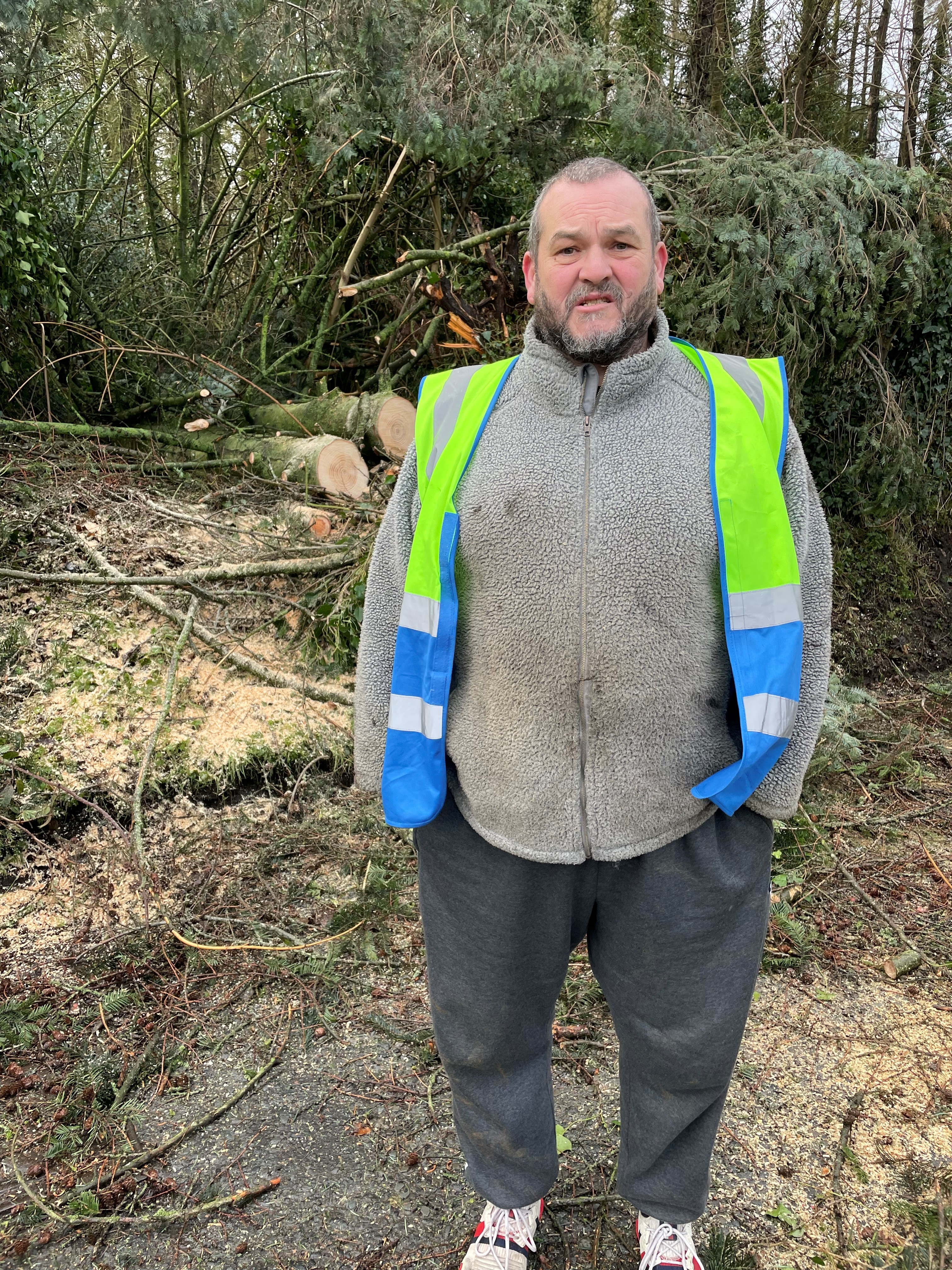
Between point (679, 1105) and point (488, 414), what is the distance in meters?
1.35

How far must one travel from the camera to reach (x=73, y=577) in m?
4.31

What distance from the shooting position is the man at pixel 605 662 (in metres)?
1.59

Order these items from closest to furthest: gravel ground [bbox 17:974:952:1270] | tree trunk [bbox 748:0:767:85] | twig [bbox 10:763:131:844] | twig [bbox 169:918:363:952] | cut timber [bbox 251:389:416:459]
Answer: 1. gravel ground [bbox 17:974:952:1270]
2. twig [bbox 169:918:363:952]
3. twig [bbox 10:763:131:844]
4. cut timber [bbox 251:389:416:459]
5. tree trunk [bbox 748:0:767:85]

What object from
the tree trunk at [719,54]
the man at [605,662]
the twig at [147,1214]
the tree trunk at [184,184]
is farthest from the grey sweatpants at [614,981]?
the tree trunk at [719,54]

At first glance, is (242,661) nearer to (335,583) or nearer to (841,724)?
(335,583)

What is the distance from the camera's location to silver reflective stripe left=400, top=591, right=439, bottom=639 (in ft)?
5.55

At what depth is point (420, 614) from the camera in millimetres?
1705


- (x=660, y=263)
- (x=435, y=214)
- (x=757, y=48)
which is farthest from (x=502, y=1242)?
(x=757, y=48)

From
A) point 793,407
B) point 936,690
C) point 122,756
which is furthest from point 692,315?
point 122,756

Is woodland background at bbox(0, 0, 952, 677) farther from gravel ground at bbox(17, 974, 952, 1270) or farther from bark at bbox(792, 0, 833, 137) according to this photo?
gravel ground at bbox(17, 974, 952, 1270)

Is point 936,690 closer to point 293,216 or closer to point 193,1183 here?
point 193,1183

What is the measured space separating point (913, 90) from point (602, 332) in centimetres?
725

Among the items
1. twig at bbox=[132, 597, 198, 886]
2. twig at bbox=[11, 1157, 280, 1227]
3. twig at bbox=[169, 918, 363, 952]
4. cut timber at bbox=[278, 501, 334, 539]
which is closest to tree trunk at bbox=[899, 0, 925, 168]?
cut timber at bbox=[278, 501, 334, 539]

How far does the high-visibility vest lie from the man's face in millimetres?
170
